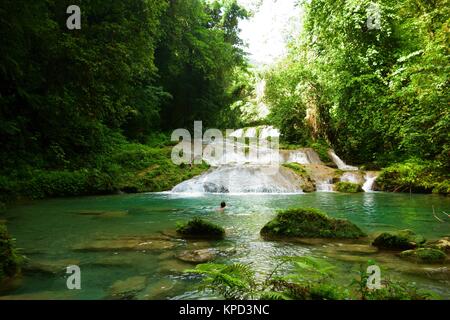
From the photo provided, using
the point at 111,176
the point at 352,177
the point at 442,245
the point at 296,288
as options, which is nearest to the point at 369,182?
the point at 352,177

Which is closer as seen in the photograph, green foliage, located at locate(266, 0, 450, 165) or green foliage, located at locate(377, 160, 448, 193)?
green foliage, located at locate(266, 0, 450, 165)

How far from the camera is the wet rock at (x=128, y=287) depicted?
11.7ft

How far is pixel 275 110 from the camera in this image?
2511 centimetres

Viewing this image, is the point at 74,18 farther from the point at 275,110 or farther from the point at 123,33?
the point at 275,110

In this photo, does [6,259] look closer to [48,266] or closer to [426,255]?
[48,266]

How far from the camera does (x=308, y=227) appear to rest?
627cm

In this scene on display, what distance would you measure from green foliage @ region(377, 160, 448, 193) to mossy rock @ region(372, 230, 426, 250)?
8454 millimetres

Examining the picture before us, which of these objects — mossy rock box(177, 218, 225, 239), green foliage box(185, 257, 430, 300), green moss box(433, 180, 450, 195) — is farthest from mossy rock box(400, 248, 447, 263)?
green moss box(433, 180, 450, 195)

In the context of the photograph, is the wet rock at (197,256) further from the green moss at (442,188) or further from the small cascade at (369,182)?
the small cascade at (369,182)

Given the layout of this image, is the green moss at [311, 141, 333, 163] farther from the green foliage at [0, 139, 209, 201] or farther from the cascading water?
the green foliage at [0, 139, 209, 201]

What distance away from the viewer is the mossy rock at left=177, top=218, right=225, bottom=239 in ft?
20.6

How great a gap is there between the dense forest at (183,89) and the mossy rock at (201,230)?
4.99m

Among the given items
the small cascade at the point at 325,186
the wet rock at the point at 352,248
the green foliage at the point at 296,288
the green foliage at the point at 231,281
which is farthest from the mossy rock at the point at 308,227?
the small cascade at the point at 325,186

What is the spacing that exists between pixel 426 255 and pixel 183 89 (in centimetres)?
2409
